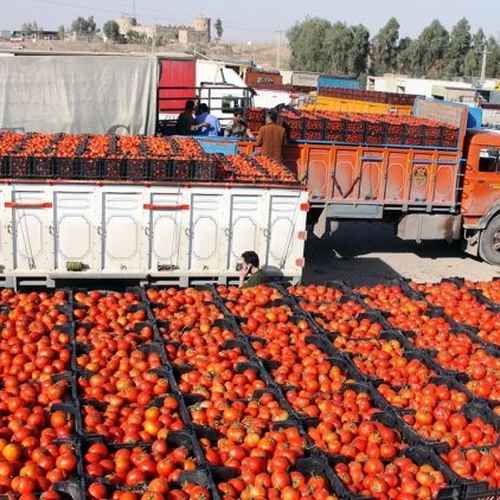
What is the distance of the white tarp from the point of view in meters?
17.2

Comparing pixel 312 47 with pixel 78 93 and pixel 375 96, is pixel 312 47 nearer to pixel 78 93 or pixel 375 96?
pixel 375 96

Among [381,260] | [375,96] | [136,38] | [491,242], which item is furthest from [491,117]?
[136,38]

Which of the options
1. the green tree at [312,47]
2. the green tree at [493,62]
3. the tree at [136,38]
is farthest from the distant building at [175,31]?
the green tree at [493,62]

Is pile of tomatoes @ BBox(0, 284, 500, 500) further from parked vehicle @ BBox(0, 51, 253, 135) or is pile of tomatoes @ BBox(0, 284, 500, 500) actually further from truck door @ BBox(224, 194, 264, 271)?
parked vehicle @ BBox(0, 51, 253, 135)

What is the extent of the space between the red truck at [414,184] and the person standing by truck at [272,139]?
450mm

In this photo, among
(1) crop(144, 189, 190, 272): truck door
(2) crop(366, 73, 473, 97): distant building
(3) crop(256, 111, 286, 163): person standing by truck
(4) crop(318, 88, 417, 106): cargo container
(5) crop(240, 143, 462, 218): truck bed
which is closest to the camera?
(1) crop(144, 189, 190, 272): truck door

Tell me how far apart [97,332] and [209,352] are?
1.21m

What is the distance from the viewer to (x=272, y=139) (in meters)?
15.0

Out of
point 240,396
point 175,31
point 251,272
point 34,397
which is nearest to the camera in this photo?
point 34,397

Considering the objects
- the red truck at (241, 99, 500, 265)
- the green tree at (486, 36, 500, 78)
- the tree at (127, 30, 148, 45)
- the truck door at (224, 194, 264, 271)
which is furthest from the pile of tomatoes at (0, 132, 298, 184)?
the tree at (127, 30, 148, 45)

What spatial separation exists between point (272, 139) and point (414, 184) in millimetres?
3244

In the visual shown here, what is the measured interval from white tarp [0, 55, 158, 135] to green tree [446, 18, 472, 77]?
66.2 metres

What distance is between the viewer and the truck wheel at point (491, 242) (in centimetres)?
1650

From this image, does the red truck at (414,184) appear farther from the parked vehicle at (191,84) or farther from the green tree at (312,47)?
the green tree at (312,47)
